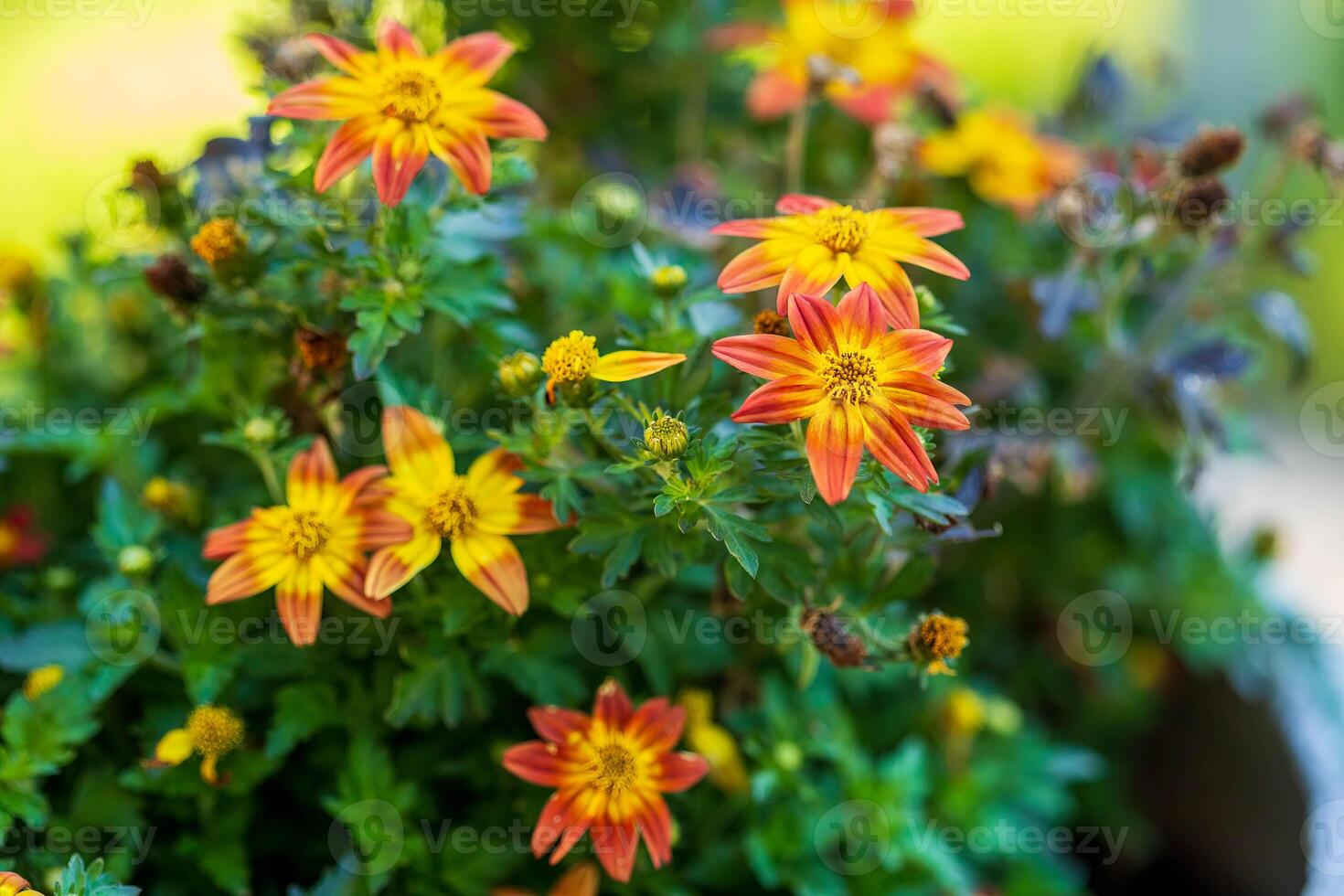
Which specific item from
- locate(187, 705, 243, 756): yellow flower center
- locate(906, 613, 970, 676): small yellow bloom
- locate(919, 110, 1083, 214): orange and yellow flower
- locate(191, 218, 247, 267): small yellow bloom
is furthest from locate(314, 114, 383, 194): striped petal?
locate(919, 110, 1083, 214): orange and yellow flower

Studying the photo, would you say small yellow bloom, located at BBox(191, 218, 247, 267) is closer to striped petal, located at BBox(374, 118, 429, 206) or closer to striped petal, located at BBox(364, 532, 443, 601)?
striped petal, located at BBox(374, 118, 429, 206)

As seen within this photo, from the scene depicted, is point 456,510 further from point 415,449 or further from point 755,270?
point 755,270

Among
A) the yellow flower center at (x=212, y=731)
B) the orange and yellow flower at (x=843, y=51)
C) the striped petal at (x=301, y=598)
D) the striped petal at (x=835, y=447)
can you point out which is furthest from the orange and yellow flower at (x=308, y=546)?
the orange and yellow flower at (x=843, y=51)

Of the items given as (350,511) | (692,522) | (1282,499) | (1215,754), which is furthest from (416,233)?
(1282,499)

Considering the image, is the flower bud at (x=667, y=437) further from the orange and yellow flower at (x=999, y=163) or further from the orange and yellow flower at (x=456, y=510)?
the orange and yellow flower at (x=999, y=163)

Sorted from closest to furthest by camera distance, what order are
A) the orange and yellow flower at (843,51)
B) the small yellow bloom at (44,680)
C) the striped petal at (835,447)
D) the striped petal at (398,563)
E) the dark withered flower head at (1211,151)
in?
the striped petal at (835,447), the striped petal at (398,563), the small yellow bloom at (44,680), the dark withered flower head at (1211,151), the orange and yellow flower at (843,51)

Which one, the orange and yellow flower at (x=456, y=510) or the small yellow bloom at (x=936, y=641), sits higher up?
the orange and yellow flower at (x=456, y=510)

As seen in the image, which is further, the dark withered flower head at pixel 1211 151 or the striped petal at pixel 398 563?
the dark withered flower head at pixel 1211 151
